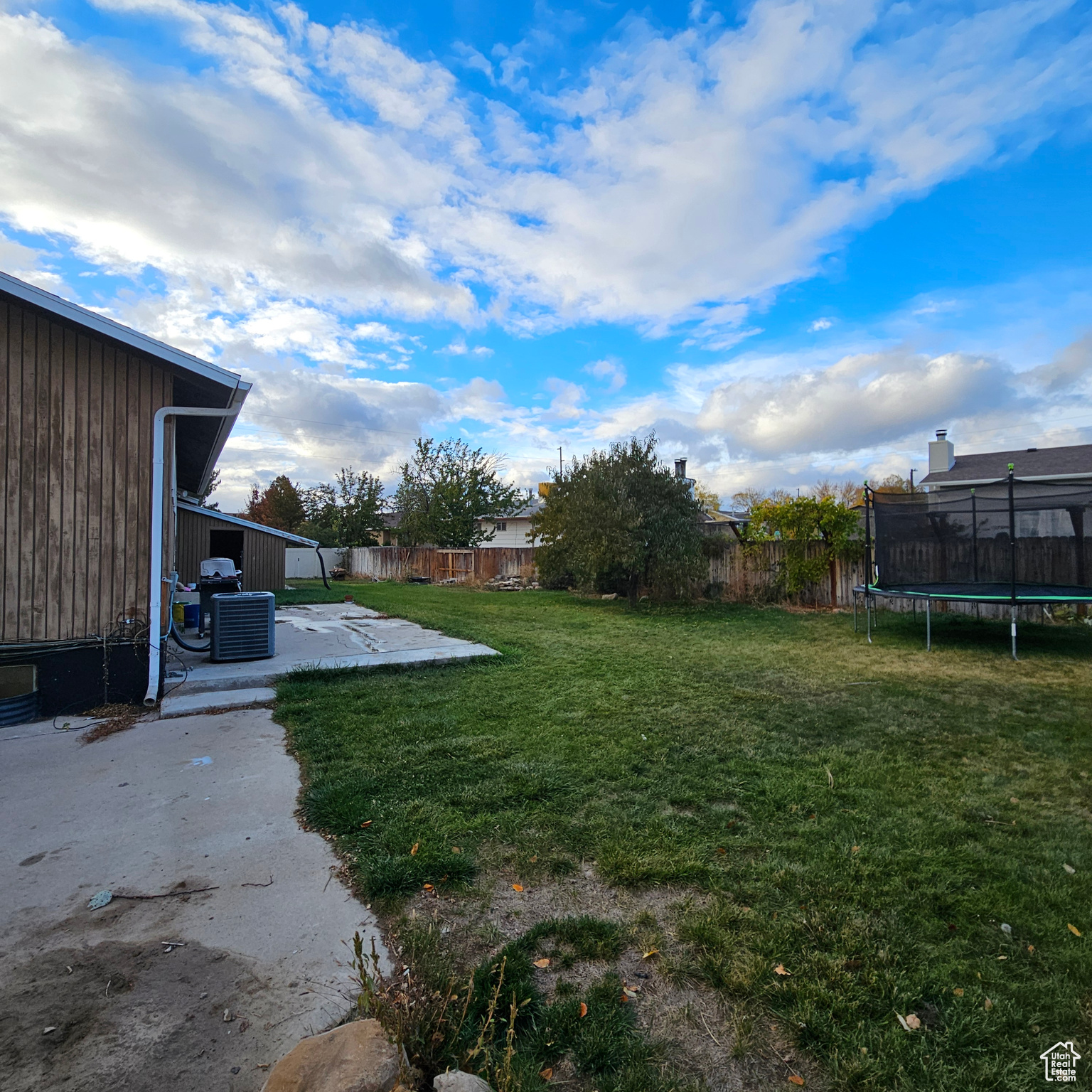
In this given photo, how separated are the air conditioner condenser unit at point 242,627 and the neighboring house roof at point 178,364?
6.17 ft

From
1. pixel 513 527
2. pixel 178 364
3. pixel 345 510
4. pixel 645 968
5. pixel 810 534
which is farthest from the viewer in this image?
pixel 513 527

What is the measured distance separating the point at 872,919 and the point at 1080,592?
327 inches

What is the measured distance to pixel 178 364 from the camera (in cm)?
445

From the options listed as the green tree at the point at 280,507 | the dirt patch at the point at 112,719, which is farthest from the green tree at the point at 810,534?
the green tree at the point at 280,507

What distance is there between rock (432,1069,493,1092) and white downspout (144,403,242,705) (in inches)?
175

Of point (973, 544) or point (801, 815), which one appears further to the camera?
point (973, 544)

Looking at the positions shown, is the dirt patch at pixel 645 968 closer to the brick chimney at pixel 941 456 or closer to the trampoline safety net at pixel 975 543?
the trampoline safety net at pixel 975 543

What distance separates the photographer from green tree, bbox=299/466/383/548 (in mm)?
28516

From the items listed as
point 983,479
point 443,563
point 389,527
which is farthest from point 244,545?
point 983,479

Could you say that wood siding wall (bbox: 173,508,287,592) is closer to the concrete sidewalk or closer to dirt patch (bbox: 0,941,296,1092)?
the concrete sidewalk

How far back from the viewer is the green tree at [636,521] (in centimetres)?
1091

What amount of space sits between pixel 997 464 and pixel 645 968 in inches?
793

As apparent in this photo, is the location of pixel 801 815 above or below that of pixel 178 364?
below

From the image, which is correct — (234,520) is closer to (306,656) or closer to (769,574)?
(306,656)
